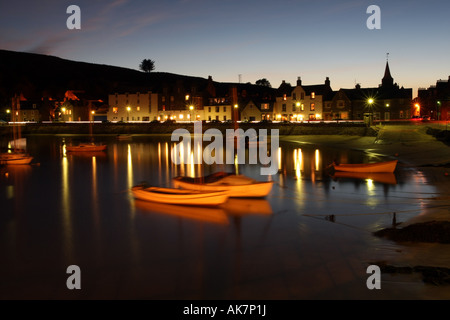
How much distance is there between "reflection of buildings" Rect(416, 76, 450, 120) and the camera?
81169mm

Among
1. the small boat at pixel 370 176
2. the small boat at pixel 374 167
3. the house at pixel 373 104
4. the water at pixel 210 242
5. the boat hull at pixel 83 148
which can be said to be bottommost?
the water at pixel 210 242

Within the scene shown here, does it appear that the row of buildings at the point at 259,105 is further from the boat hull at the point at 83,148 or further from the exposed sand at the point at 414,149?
the boat hull at the point at 83,148

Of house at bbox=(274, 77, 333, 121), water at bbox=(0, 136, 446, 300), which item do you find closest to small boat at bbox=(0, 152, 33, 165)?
water at bbox=(0, 136, 446, 300)

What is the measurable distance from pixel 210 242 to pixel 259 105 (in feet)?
263

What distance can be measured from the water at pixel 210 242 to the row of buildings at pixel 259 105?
4524 cm

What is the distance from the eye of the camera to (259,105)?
9456cm

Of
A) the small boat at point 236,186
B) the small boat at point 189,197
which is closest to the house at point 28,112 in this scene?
the small boat at point 189,197

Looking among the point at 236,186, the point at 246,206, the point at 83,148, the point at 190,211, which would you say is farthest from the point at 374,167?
the point at 83,148

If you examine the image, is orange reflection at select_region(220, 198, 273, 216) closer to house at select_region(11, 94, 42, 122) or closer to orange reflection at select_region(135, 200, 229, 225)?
orange reflection at select_region(135, 200, 229, 225)

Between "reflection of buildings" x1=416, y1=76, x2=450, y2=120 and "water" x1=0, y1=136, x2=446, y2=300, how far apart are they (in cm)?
5900

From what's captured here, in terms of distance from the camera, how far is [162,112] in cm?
10444

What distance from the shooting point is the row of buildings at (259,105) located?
80000 millimetres

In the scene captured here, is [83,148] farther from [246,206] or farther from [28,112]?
[28,112]
